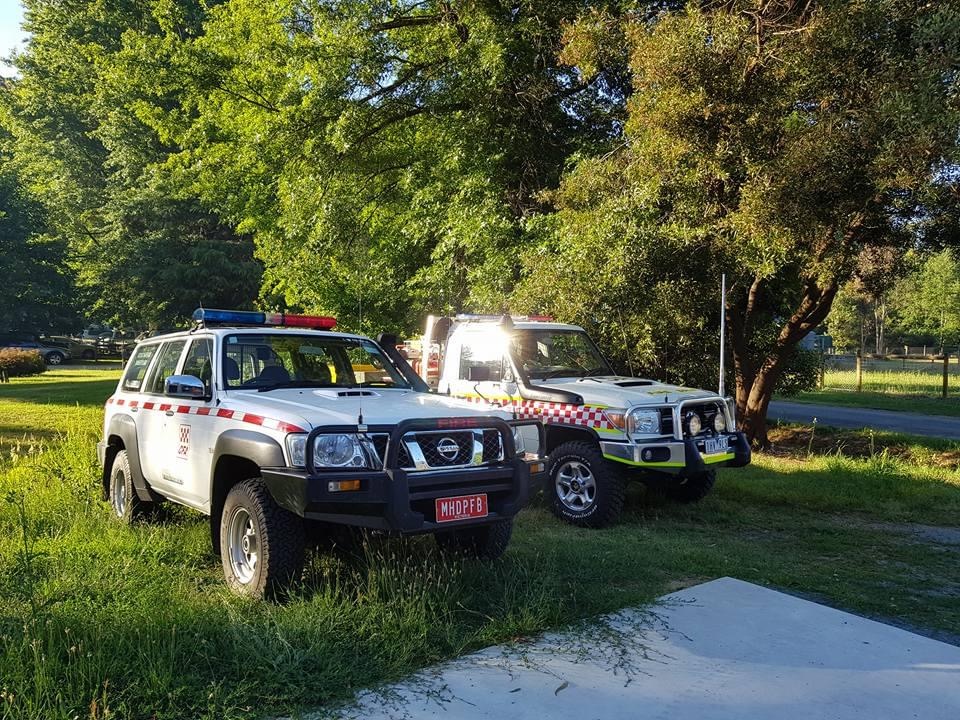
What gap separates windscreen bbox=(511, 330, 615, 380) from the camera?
8227 millimetres

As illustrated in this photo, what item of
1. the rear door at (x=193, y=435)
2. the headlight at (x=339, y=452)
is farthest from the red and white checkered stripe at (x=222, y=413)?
the headlight at (x=339, y=452)

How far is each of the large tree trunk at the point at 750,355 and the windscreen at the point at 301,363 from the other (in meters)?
7.29

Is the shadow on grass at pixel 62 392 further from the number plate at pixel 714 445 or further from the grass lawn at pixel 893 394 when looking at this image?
the grass lawn at pixel 893 394

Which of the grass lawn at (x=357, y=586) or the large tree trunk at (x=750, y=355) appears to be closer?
the grass lawn at (x=357, y=586)

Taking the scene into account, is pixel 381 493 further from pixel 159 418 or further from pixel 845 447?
pixel 845 447

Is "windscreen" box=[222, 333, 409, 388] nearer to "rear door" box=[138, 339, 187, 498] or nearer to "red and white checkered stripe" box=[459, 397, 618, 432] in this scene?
"rear door" box=[138, 339, 187, 498]

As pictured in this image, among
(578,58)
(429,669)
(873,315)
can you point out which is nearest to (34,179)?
(578,58)

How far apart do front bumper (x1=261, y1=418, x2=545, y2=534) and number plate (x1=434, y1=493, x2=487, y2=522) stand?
0.03 meters

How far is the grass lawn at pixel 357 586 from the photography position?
3605 millimetres

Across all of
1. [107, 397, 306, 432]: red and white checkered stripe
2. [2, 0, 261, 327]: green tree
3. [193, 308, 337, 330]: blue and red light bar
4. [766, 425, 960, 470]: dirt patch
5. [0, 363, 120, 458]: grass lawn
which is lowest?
[766, 425, 960, 470]: dirt patch

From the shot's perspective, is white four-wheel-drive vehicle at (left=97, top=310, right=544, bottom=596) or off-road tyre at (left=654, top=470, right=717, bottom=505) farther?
off-road tyre at (left=654, top=470, right=717, bottom=505)

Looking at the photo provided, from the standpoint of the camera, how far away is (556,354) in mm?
8539

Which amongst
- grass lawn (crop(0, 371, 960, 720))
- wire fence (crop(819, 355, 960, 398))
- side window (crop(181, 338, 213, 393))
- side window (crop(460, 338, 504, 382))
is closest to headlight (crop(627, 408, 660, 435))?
grass lawn (crop(0, 371, 960, 720))

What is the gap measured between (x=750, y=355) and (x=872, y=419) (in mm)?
6484
